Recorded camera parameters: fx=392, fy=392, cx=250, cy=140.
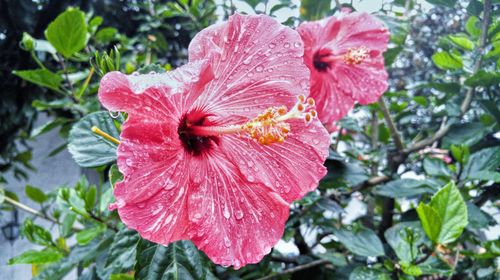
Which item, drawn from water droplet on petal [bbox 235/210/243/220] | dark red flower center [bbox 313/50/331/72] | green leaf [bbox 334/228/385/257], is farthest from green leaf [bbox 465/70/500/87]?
water droplet on petal [bbox 235/210/243/220]

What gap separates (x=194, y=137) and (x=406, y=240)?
0.61 metres

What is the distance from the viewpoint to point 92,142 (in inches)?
31.1

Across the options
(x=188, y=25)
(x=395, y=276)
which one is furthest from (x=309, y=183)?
(x=188, y=25)

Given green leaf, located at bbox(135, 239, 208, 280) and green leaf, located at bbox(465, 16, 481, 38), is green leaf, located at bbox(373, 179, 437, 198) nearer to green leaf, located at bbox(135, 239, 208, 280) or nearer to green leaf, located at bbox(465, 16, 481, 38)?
green leaf, located at bbox(465, 16, 481, 38)

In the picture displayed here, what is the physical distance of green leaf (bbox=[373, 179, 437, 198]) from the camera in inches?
49.2

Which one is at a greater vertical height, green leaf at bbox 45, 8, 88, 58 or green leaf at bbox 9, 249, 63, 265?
green leaf at bbox 45, 8, 88, 58

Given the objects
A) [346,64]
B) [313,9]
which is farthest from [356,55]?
[313,9]

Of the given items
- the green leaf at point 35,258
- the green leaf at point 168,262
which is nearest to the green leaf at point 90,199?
the green leaf at point 35,258

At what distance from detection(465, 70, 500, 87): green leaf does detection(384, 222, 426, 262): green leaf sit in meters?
0.47

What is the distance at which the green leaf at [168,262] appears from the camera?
26.7 inches

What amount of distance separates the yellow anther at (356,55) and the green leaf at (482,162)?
0.52 m

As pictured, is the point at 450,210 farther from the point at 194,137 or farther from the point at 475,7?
the point at 475,7

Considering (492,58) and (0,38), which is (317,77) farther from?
(0,38)

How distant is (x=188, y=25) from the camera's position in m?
1.98
